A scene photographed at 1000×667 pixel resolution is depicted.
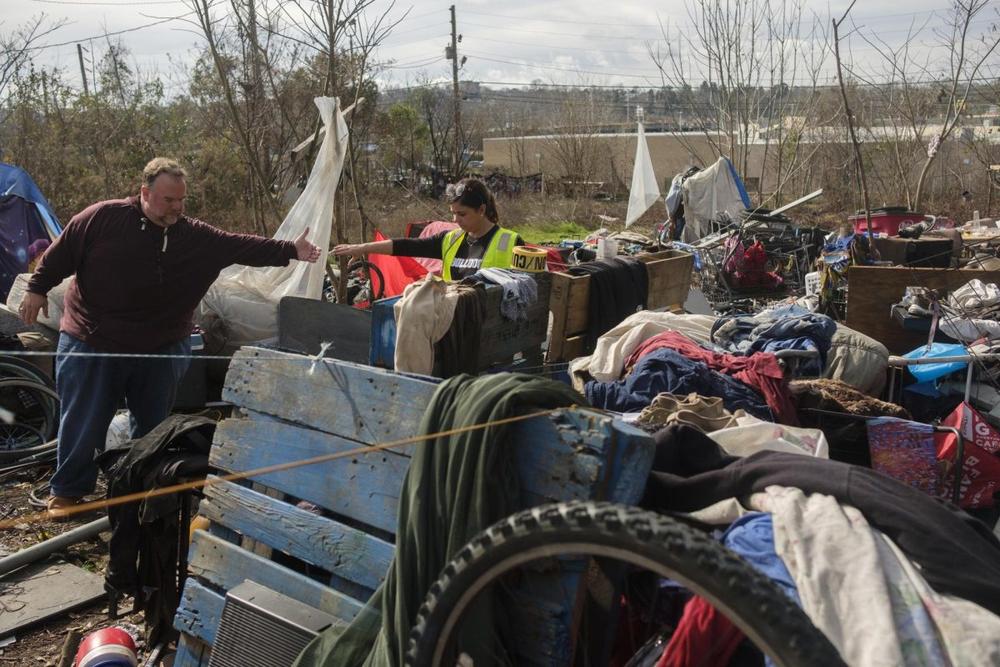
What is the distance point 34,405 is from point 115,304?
5.52 feet

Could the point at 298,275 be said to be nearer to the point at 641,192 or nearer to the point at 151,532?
the point at 151,532

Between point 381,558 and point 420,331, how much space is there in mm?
1525

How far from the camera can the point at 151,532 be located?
3314 millimetres

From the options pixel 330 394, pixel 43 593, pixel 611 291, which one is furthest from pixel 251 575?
pixel 611 291

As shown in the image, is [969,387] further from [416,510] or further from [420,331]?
[416,510]

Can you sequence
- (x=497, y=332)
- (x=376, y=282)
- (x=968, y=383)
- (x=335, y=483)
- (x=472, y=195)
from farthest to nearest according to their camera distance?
(x=376, y=282) < (x=472, y=195) < (x=968, y=383) < (x=497, y=332) < (x=335, y=483)

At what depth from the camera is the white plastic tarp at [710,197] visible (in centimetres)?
1438

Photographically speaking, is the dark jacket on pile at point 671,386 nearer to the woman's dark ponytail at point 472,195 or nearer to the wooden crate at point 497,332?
the wooden crate at point 497,332

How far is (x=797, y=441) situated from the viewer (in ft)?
9.77

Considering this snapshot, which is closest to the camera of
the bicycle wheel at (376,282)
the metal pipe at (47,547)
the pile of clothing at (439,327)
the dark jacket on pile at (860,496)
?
the dark jacket on pile at (860,496)

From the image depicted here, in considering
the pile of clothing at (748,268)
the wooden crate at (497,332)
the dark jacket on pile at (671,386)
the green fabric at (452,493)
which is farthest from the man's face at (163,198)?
the pile of clothing at (748,268)

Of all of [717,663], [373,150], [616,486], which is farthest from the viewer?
[373,150]

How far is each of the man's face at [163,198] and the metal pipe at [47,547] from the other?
159 cm

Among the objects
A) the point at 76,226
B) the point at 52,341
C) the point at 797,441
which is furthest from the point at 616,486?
the point at 52,341
